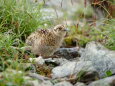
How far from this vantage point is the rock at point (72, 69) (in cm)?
612

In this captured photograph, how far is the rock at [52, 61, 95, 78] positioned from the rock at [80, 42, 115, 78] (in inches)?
8.2

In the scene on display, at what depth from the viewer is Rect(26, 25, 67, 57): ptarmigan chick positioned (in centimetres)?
732

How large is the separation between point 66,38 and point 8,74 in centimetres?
432

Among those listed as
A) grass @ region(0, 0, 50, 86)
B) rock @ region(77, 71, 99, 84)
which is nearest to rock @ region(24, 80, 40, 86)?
rock @ region(77, 71, 99, 84)

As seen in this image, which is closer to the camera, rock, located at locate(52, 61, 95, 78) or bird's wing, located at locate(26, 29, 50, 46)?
rock, located at locate(52, 61, 95, 78)

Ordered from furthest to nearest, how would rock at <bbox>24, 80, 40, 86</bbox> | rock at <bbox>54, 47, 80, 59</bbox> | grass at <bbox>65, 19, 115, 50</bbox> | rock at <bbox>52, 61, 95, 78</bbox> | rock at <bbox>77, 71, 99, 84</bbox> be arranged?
rock at <bbox>54, 47, 80, 59</bbox>, grass at <bbox>65, 19, 115, 50</bbox>, rock at <bbox>52, 61, 95, 78</bbox>, rock at <bbox>77, 71, 99, 84</bbox>, rock at <bbox>24, 80, 40, 86</bbox>

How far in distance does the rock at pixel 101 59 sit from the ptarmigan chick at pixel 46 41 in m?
0.77

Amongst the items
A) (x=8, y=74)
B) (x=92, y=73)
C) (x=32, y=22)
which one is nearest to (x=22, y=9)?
(x=32, y=22)

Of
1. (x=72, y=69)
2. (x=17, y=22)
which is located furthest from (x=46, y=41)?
(x=72, y=69)

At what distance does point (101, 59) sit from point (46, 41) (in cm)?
122

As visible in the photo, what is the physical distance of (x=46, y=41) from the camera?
7336mm

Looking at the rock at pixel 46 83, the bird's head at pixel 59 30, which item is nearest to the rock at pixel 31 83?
the rock at pixel 46 83

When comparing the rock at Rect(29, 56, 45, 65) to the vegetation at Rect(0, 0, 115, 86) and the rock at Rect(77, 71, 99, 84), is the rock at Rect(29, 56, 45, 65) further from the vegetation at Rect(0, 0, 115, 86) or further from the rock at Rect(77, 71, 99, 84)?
the rock at Rect(77, 71, 99, 84)

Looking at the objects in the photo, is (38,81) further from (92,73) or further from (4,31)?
(4,31)
